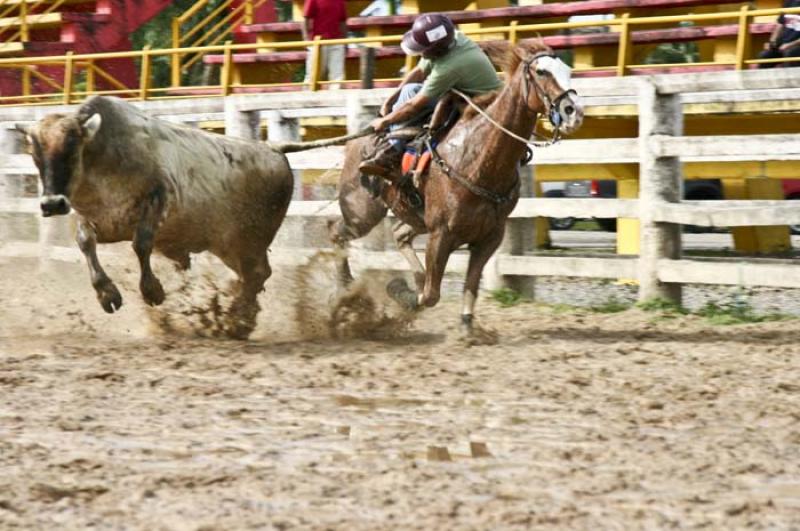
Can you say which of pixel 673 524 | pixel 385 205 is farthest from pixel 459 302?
pixel 673 524

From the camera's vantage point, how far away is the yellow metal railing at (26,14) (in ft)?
71.3

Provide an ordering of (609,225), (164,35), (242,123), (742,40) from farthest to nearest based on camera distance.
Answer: (164,35) → (609,225) → (242,123) → (742,40)

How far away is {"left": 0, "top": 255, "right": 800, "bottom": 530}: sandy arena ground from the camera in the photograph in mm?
4953

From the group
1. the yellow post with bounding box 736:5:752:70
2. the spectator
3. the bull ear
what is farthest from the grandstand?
the bull ear

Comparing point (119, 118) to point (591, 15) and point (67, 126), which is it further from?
point (591, 15)

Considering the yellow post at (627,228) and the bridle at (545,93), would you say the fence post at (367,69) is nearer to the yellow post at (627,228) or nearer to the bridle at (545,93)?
the yellow post at (627,228)

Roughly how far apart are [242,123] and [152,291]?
460 cm

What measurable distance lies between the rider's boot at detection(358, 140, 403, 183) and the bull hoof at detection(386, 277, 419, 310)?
74 cm

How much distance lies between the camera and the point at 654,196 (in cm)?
1100

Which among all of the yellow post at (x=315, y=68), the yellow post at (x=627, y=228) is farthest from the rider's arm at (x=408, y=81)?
the yellow post at (x=627, y=228)

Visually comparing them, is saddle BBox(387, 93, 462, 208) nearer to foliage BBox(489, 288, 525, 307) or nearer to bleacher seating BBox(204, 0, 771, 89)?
foliage BBox(489, 288, 525, 307)

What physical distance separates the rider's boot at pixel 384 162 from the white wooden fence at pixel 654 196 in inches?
70.7

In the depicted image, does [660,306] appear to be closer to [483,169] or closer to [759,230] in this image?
[483,169]

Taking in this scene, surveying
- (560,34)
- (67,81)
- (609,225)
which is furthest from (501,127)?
(609,225)
